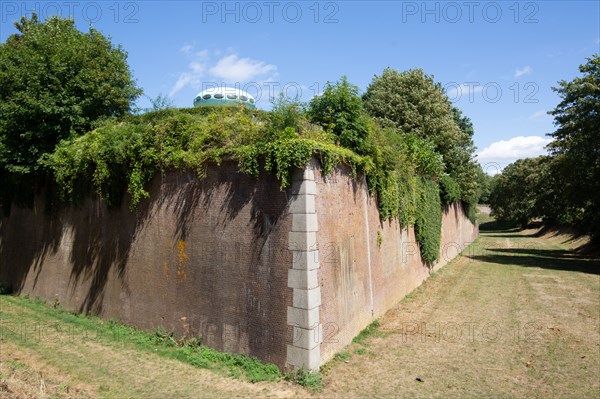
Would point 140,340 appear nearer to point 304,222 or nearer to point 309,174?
point 304,222

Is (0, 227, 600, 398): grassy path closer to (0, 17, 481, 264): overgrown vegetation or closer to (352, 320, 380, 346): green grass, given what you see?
(352, 320, 380, 346): green grass

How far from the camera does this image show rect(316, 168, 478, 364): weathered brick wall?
7.69 m

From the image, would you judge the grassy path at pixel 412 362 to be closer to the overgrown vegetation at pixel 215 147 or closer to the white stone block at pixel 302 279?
the white stone block at pixel 302 279

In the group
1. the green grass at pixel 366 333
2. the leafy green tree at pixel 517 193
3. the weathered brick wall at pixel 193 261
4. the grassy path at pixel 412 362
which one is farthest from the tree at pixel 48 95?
the leafy green tree at pixel 517 193

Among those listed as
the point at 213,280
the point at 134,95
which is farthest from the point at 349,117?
the point at 134,95

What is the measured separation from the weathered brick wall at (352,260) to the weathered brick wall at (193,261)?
0.92 metres

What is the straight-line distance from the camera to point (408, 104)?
24594 mm

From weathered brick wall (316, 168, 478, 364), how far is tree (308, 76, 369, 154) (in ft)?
3.03

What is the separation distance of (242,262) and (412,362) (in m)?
4.00

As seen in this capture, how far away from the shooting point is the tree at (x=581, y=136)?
2006cm

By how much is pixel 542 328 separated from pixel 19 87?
17.7m

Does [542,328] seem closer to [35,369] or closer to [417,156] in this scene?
[417,156]

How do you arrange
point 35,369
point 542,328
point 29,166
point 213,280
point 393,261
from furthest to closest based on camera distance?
point 29,166, point 393,261, point 542,328, point 213,280, point 35,369

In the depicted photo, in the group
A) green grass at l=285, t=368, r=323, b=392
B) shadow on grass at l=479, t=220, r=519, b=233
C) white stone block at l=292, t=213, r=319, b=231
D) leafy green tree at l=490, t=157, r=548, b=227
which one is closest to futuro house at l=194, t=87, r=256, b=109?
white stone block at l=292, t=213, r=319, b=231
